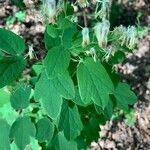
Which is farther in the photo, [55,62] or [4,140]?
[4,140]

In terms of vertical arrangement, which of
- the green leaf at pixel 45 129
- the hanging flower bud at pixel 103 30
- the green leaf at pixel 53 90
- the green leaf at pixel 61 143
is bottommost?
the green leaf at pixel 61 143

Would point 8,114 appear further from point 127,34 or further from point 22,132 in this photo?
point 127,34

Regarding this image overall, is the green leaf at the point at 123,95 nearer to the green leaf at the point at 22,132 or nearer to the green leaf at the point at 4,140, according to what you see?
the green leaf at the point at 22,132

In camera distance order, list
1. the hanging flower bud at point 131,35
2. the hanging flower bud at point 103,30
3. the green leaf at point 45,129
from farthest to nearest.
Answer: the green leaf at point 45,129
the hanging flower bud at point 131,35
the hanging flower bud at point 103,30

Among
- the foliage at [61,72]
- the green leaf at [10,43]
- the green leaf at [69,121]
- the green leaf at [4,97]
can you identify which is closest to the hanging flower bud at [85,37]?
the foliage at [61,72]

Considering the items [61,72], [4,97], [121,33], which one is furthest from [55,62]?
[4,97]

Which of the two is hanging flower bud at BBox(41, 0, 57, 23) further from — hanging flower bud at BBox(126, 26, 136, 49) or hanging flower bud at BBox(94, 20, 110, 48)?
hanging flower bud at BBox(126, 26, 136, 49)
